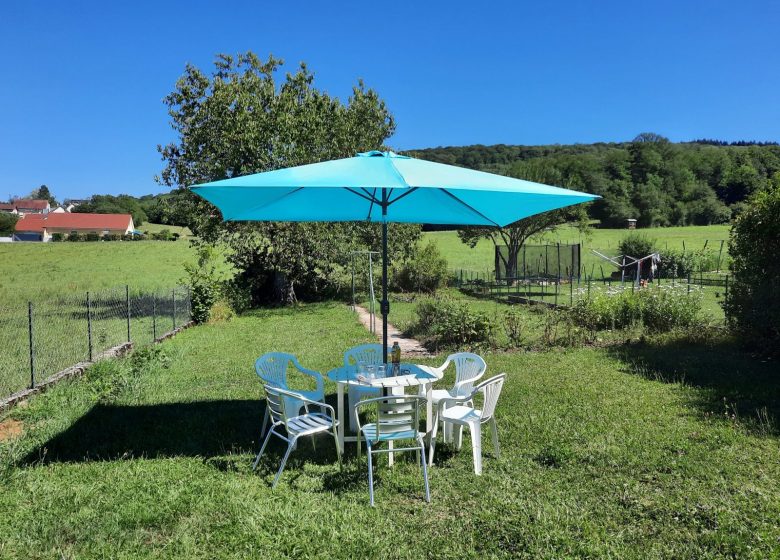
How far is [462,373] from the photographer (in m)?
6.00

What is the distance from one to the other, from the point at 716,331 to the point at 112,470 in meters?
9.97

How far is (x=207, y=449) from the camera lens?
5.09 meters

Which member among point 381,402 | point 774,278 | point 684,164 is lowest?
point 381,402

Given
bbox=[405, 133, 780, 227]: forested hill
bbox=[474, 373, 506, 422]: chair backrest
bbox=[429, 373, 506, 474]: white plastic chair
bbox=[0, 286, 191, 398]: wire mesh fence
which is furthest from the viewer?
bbox=[405, 133, 780, 227]: forested hill

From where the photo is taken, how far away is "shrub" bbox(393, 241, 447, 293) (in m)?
22.3

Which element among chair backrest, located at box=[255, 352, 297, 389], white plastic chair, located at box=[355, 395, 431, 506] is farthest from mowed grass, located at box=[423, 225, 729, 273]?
→ white plastic chair, located at box=[355, 395, 431, 506]

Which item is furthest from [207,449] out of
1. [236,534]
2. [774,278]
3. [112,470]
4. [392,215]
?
[774,278]

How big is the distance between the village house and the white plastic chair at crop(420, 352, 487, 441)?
63.7 metres

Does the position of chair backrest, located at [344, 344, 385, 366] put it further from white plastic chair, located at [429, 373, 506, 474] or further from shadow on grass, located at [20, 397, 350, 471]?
white plastic chair, located at [429, 373, 506, 474]

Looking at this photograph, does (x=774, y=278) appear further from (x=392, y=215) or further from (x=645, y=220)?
(x=645, y=220)

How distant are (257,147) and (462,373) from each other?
12617 mm

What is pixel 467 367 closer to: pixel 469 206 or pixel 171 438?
pixel 469 206

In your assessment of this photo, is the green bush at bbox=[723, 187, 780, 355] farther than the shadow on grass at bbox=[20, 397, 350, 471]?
Yes

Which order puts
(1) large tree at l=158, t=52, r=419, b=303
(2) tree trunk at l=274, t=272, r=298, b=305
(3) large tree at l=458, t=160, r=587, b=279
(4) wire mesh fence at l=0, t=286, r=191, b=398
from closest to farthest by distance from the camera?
1. (4) wire mesh fence at l=0, t=286, r=191, b=398
2. (1) large tree at l=158, t=52, r=419, b=303
3. (2) tree trunk at l=274, t=272, r=298, b=305
4. (3) large tree at l=458, t=160, r=587, b=279
